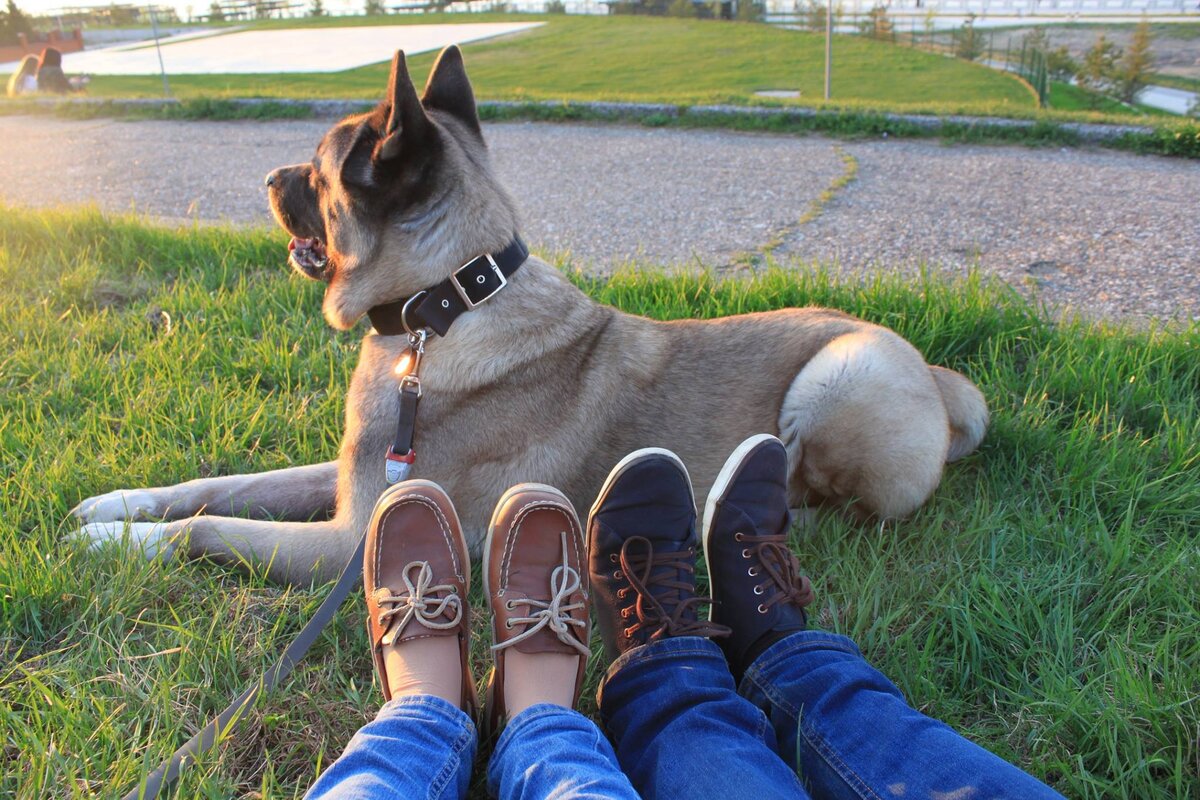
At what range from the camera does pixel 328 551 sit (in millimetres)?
2555

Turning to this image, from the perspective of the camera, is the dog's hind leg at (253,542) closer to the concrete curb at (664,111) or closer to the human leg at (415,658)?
the human leg at (415,658)

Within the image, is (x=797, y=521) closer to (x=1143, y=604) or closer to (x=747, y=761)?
(x=1143, y=604)

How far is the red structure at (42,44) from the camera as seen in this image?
22.8 metres

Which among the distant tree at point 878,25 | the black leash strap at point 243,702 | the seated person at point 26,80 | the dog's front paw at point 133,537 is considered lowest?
the black leash strap at point 243,702

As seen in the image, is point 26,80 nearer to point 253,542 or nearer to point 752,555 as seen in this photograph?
point 253,542

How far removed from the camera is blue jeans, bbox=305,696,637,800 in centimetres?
162

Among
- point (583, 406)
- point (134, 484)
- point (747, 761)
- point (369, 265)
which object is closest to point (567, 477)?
point (583, 406)

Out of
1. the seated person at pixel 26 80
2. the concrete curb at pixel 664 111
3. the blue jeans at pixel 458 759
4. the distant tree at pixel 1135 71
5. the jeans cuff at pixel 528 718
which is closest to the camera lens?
the blue jeans at pixel 458 759

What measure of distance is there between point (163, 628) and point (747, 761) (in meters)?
1.70

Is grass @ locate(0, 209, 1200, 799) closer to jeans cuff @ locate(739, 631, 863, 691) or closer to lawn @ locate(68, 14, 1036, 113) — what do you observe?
jeans cuff @ locate(739, 631, 863, 691)

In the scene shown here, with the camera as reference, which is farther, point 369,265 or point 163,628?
point 369,265

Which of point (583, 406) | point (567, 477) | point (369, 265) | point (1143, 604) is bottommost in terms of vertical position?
point (1143, 604)

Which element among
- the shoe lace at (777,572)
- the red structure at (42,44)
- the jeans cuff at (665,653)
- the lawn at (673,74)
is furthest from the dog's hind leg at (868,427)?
the red structure at (42,44)

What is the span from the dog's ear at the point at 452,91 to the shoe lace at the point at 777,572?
5.96ft
